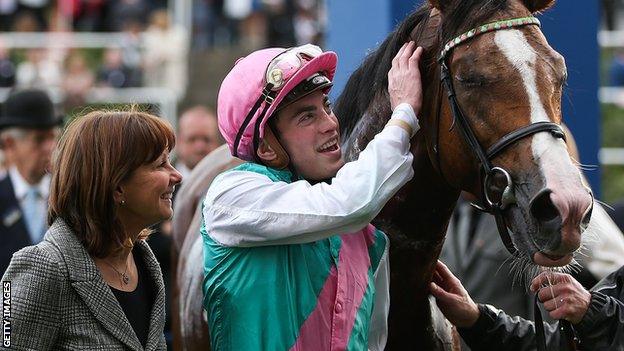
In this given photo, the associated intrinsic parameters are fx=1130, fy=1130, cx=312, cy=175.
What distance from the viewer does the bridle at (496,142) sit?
2641 millimetres

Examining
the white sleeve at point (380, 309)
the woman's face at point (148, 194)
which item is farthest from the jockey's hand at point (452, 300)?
the woman's face at point (148, 194)

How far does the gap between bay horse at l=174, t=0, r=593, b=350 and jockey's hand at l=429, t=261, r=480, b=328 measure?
0.11 ft

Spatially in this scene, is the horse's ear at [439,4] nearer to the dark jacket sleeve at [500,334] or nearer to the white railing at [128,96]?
the dark jacket sleeve at [500,334]

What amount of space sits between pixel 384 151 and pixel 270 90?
12.8 inches

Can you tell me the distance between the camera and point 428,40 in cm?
301

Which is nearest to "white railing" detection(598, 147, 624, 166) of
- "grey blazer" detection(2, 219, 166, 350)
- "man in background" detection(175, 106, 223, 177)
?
"man in background" detection(175, 106, 223, 177)

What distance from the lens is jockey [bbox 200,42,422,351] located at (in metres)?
2.65

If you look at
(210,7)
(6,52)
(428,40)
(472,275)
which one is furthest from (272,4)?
(428,40)

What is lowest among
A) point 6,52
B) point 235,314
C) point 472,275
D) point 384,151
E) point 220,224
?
point 6,52

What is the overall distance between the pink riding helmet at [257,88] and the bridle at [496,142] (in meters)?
0.31

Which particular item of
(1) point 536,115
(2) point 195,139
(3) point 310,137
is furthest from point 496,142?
(2) point 195,139

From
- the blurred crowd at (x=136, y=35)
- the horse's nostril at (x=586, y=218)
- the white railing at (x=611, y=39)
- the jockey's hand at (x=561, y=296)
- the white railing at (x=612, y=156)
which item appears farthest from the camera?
the blurred crowd at (x=136, y=35)

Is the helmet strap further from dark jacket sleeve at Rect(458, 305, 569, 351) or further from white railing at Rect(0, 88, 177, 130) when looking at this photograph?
white railing at Rect(0, 88, 177, 130)

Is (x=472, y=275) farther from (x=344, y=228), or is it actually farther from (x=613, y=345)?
(x=344, y=228)
